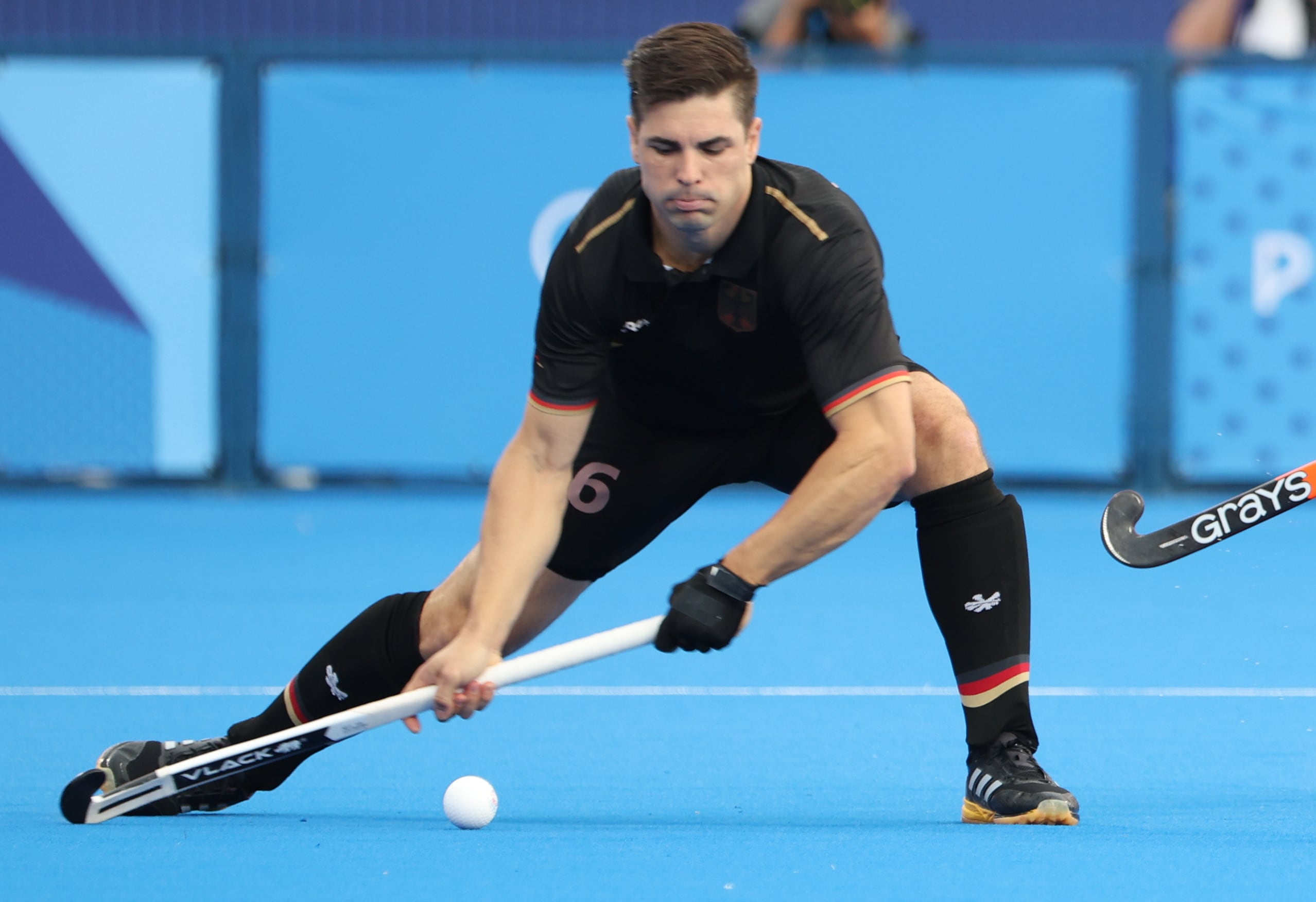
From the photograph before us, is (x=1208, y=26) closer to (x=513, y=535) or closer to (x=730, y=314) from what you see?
(x=730, y=314)

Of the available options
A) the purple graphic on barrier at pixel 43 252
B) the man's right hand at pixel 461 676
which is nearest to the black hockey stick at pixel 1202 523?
the man's right hand at pixel 461 676

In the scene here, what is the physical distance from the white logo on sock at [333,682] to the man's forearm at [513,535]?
0.34 meters

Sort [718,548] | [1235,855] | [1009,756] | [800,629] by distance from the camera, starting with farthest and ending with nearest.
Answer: [718,548] → [800,629] → [1009,756] → [1235,855]

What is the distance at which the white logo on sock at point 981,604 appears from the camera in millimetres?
3557

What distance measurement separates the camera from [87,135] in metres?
8.56

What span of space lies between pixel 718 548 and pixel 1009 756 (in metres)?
3.88

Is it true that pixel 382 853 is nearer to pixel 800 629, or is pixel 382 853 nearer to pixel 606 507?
pixel 606 507

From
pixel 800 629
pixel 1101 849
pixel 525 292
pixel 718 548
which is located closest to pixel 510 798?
pixel 1101 849

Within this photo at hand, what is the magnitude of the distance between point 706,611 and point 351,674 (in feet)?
2.65

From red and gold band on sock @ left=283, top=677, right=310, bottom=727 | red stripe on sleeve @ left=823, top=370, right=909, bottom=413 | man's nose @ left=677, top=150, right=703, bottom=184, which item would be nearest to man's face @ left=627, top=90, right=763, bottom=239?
man's nose @ left=677, top=150, right=703, bottom=184

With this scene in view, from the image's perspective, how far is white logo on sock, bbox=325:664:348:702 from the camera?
12.1ft

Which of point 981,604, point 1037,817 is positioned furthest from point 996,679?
point 1037,817

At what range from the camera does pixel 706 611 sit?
322 centimetres

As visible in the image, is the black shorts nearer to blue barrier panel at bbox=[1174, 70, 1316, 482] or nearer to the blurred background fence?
the blurred background fence
